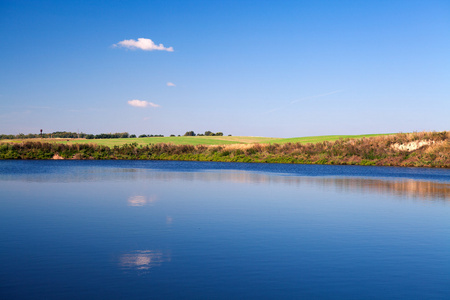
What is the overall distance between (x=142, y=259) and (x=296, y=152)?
5972 cm

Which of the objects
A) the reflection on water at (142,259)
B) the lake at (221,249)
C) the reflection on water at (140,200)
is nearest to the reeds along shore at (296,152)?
the lake at (221,249)

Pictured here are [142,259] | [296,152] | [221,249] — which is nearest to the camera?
[142,259]

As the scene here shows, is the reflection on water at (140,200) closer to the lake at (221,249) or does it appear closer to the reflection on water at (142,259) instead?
the lake at (221,249)

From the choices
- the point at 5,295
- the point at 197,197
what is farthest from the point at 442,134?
the point at 5,295

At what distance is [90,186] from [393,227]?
62.2 feet

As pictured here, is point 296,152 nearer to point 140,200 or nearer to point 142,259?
point 140,200

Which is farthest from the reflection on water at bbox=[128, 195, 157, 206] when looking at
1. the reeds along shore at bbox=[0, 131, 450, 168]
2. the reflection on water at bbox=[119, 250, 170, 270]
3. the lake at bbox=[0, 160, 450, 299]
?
the reeds along shore at bbox=[0, 131, 450, 168]

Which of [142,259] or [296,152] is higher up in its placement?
[296,152]

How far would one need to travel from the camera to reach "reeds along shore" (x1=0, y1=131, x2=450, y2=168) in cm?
5862

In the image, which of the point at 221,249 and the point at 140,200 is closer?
the point at 221,249

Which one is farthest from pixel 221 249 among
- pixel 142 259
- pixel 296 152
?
pixel 296 152

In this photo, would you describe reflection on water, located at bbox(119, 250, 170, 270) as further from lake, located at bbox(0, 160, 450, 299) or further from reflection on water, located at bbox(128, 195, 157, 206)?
reflection on water, located at bbox(128, 195, 157, 206)

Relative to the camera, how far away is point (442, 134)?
204 feet

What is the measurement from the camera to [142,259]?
32.2 ft
